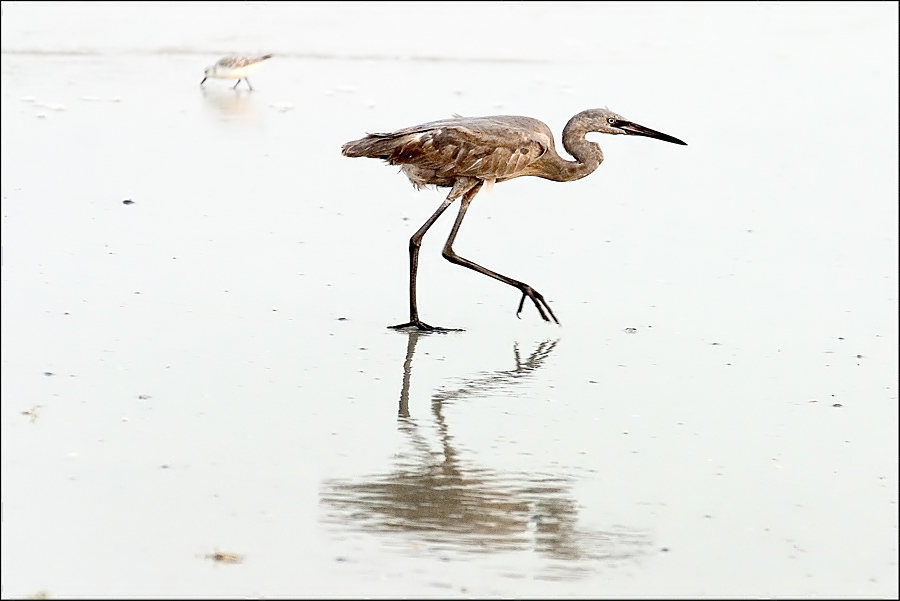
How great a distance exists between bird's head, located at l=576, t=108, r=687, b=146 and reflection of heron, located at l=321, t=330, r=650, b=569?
270 cm

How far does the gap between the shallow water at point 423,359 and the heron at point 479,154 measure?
363 millimetres

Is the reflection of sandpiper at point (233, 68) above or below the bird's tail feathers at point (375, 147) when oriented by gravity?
above

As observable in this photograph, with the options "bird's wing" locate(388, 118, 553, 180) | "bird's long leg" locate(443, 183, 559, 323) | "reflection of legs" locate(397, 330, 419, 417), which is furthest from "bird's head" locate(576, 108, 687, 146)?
"reflection of legs" locate(397, 330, 419, 417)

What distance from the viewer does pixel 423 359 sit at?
6.42m

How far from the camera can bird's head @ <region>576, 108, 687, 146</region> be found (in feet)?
25.0

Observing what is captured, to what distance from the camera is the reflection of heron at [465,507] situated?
4440mm

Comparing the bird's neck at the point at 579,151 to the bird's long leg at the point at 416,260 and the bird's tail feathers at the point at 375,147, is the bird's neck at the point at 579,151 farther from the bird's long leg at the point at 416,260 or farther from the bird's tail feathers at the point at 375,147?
the bird's tail feathers at the point at 375,147

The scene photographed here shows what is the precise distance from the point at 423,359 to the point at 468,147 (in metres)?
1.35

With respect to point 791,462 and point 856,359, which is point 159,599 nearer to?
point 791,462

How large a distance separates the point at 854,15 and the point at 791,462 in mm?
13844

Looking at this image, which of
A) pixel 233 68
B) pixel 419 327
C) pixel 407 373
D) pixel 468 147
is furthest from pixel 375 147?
pixel 233 68

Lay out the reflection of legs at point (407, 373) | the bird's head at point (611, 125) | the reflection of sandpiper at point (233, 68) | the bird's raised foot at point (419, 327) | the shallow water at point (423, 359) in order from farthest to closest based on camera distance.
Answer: the reflection of sandpiper at point (233, 68) → the bird's head at point (611, 125) → the bird's raised foot at point (419, 327) → the reflection of legs at point (407, 373) → the shallow water at point (423, 359)

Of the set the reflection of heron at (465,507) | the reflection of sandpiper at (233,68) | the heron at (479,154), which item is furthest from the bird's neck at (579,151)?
the reflection of sandpiper at (233,68)

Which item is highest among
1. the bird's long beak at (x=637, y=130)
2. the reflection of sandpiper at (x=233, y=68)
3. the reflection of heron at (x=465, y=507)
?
the reflection of sandpiper at (x=233, y=68)
